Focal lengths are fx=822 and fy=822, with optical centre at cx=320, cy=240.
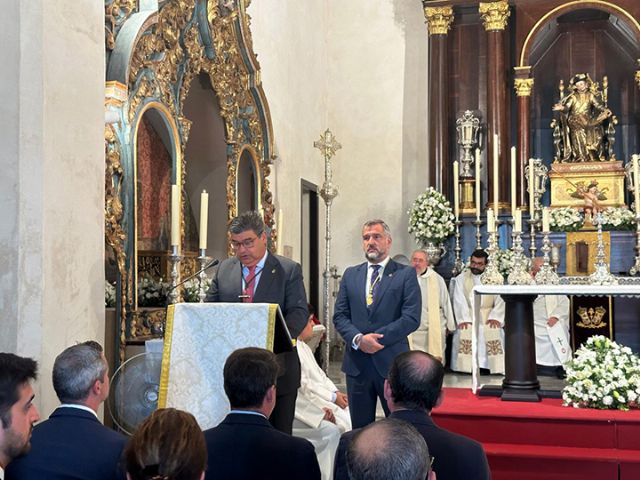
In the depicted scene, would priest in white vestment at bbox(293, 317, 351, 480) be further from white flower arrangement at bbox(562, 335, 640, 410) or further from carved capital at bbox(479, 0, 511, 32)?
carved capital at bbox(479, 0, 511, 32)

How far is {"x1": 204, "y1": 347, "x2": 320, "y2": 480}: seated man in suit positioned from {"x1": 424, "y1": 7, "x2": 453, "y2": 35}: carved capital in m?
9.83

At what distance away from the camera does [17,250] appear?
12.6ft

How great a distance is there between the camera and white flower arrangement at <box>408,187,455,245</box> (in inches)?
441

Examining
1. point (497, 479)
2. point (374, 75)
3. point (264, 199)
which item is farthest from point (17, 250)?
point (374, 75)

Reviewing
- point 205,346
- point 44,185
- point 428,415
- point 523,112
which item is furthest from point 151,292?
point 523,112

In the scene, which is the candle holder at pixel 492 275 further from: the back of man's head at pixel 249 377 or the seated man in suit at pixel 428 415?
the back of man's head at pixel 249 377

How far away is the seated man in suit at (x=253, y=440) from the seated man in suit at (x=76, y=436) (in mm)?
336

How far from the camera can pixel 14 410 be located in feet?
7.66

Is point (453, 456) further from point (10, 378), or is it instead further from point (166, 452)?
point (10, 378)

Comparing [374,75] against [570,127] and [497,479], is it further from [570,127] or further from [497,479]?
[497,479]

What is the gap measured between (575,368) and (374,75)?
7727 millimetres

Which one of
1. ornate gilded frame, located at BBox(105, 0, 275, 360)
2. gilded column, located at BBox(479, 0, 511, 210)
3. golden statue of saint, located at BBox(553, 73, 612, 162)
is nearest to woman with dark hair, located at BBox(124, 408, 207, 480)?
ornate gilded frame, located at BBox(105, 0, 275, 360)

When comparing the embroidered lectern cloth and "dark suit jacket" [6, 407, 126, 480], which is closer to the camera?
"dark suit jacket" [6, 407, 126, 480]

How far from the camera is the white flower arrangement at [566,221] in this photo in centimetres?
1085
